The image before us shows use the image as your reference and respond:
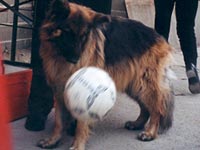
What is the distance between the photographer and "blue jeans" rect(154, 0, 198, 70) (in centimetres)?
689

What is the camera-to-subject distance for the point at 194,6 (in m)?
6.97

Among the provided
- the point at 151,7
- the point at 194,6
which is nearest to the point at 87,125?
the point at 194,6

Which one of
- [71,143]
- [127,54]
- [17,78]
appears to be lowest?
[71,143]

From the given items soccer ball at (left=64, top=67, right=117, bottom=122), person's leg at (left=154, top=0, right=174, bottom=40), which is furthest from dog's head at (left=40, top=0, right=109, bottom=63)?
person's leg at (left=154, top=0, right=174, bottom=40)

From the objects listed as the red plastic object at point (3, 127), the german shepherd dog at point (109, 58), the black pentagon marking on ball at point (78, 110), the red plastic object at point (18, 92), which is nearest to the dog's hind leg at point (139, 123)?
the german shepherd dog at point (109, 58)

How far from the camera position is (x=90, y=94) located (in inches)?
160

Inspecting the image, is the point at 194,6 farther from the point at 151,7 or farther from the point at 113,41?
the point at 151,7

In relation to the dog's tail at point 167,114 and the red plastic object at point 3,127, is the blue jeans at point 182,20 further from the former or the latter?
the red plastic object at point 3,127

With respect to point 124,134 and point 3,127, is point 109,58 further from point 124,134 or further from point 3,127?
point 3,127

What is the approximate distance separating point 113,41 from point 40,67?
77cm

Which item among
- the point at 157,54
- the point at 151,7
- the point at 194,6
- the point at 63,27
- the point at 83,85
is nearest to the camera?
the point at 83,85

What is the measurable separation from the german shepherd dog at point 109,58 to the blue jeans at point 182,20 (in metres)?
1.44

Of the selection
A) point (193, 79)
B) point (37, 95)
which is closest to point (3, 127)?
point (37, 95)

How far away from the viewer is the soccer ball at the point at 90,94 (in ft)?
13.4
